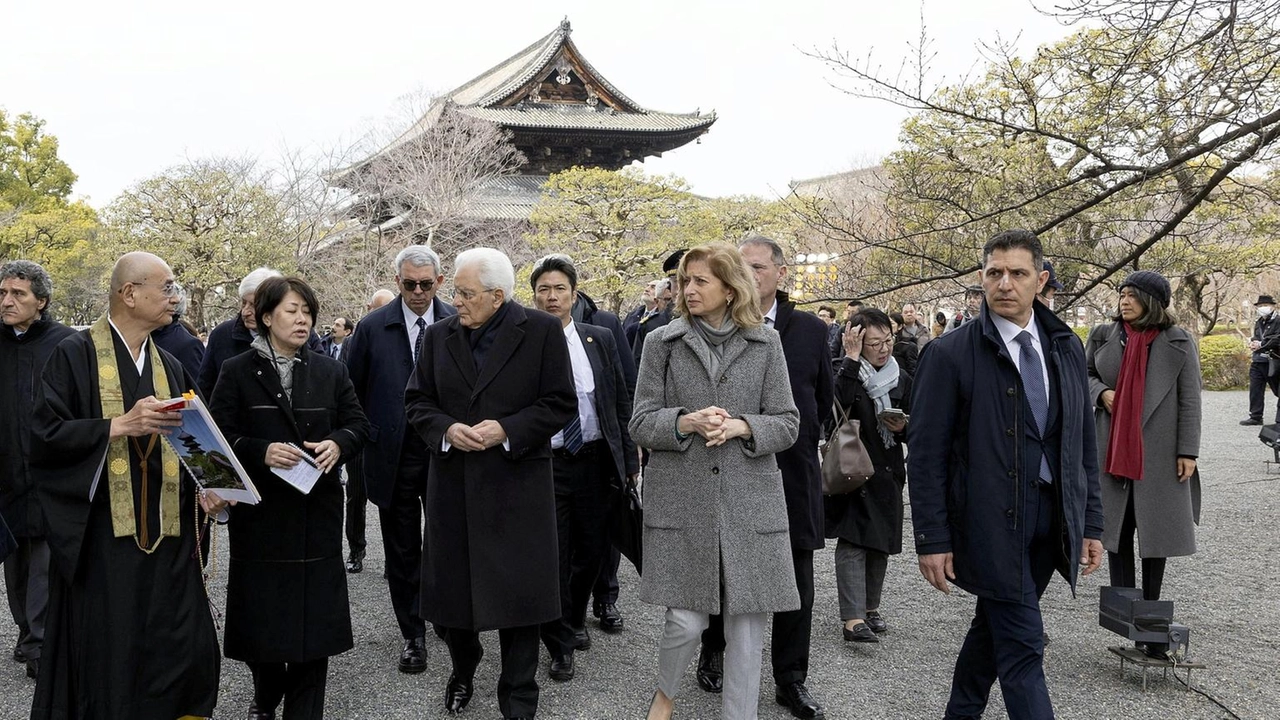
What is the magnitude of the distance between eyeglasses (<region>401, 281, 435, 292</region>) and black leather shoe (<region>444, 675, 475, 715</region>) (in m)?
Answer: 1.92

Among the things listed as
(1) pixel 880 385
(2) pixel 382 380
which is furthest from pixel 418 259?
(1) pixel 880 385

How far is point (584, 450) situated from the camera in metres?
4.71

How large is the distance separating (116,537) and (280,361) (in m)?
0.90

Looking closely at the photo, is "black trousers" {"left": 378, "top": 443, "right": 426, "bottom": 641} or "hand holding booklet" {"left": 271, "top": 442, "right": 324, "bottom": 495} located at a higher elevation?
"hand holding booklet" {"left": 271, "top": 442, "right": 324, "bottom": 495}

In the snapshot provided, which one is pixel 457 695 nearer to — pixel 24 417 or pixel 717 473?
pixel 717 473

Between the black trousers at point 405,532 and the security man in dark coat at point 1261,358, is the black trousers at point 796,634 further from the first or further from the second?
the security man in dark coat at point 1261,358

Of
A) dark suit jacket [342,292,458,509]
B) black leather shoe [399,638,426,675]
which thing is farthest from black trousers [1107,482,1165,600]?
dark suit jacket [342,292,458,509]

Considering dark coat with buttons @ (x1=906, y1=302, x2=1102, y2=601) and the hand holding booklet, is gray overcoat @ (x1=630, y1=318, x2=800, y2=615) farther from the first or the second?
the hand holding booklet

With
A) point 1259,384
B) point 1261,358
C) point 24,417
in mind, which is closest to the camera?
point 24,417

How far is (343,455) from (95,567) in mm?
920

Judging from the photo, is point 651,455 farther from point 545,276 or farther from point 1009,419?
point 545,276

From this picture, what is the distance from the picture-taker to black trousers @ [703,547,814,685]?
12.8ft

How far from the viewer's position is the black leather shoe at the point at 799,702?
12.6 feet

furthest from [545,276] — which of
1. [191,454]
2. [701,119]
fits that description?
[701,119]
